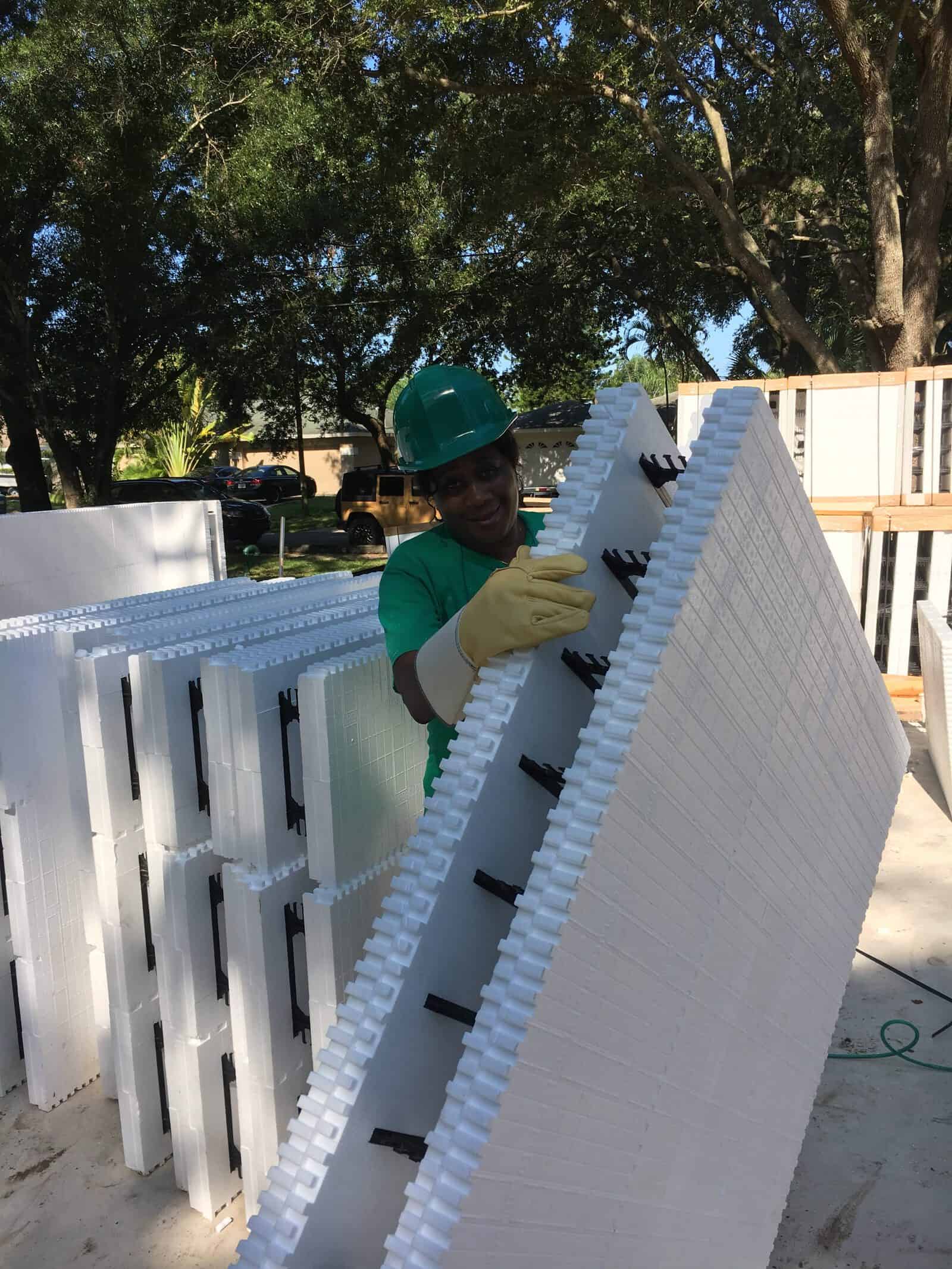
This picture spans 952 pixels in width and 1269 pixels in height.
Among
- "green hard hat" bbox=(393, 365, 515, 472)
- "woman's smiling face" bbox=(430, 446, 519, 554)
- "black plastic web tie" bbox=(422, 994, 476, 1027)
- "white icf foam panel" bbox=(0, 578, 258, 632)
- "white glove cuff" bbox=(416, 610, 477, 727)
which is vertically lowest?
"black plastic web tie" bbox=(422, 994, 476, 1027)

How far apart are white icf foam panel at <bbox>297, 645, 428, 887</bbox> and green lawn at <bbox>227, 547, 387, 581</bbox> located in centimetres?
1308

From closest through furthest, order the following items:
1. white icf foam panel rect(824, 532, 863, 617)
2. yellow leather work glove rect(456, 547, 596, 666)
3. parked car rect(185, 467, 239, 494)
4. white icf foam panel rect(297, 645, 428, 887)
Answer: yellow leather work glove rect(456, 547, 596, 666)
white icf foam panel rect(297, 645, 428, 887)
white icf foam panel rect(824, 532, 863, 617)
parked car rect(185, 467, 239, 494)

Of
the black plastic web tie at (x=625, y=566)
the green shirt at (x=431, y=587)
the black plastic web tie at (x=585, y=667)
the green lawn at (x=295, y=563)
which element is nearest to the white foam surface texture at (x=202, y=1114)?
the green shirt at (x=431, y=587)

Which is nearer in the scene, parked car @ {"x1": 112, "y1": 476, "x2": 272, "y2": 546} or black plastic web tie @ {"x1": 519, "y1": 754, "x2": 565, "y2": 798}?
black plastic web tie @ {"x1": 519, "y1": 754, "x2": 565, "y2": 798}

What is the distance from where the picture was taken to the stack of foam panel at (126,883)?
2.52 m

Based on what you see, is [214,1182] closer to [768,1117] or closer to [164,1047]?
[164,1047]

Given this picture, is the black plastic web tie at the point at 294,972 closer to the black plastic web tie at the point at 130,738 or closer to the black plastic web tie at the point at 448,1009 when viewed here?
the black plastic web tie at the point at 130,738

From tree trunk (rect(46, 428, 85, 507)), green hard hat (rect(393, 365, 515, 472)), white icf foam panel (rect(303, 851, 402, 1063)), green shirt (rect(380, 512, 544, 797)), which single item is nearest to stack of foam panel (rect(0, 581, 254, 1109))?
white icf foam panel (rect(303, 851, 402, 1063))

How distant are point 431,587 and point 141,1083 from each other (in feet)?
5.83

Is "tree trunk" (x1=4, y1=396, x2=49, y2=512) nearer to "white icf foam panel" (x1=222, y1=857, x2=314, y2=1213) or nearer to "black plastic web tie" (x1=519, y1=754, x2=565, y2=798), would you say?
"white icf foam panel" (x1=222, y1=857, x2=314, y2=1213)

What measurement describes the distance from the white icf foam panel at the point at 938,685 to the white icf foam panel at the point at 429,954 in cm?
394

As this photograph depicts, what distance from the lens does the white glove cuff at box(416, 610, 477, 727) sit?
1.61 meters

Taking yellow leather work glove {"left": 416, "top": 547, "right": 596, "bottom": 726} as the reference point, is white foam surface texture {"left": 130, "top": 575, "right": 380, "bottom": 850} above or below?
below

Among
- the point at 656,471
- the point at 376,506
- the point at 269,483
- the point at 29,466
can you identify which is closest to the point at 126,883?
the point at 656,471
